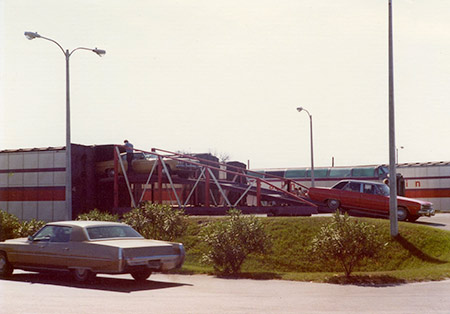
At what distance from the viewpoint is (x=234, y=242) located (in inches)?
614

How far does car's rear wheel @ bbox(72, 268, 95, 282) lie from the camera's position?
12391 millimetres

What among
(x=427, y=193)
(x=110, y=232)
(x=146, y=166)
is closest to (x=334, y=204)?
(x=146, y=166)

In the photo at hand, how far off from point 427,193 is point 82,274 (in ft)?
99.1

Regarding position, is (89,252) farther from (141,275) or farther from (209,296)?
(209,296)

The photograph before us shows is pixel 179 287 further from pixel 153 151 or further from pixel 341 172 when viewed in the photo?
pixel 341 172

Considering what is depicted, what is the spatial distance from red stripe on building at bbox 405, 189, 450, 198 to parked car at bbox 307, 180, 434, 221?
1296 centimetres

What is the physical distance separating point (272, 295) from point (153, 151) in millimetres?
19889

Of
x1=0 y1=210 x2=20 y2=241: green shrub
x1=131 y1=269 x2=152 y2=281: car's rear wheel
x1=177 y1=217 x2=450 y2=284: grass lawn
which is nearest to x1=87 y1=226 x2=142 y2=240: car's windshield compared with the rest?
x1=131 y1=269 x2=152 y2=281: car's rear wheel

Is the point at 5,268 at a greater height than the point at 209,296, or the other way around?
the point at 5,268

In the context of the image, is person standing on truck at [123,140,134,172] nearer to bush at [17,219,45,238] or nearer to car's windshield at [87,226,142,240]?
bush at [17,219,45,238]

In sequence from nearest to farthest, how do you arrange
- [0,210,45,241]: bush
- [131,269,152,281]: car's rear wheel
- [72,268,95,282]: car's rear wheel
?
[72,268,95,282]: car's rear wheel < [131,269,152,281]: car's rear wheel < [0,210,45,241]: bush

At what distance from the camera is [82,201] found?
29672 millimetres

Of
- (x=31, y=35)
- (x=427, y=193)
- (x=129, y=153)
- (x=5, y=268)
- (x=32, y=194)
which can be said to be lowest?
(x=5, y=268)

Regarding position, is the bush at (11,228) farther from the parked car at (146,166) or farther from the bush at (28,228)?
the parked car at (146,166)
